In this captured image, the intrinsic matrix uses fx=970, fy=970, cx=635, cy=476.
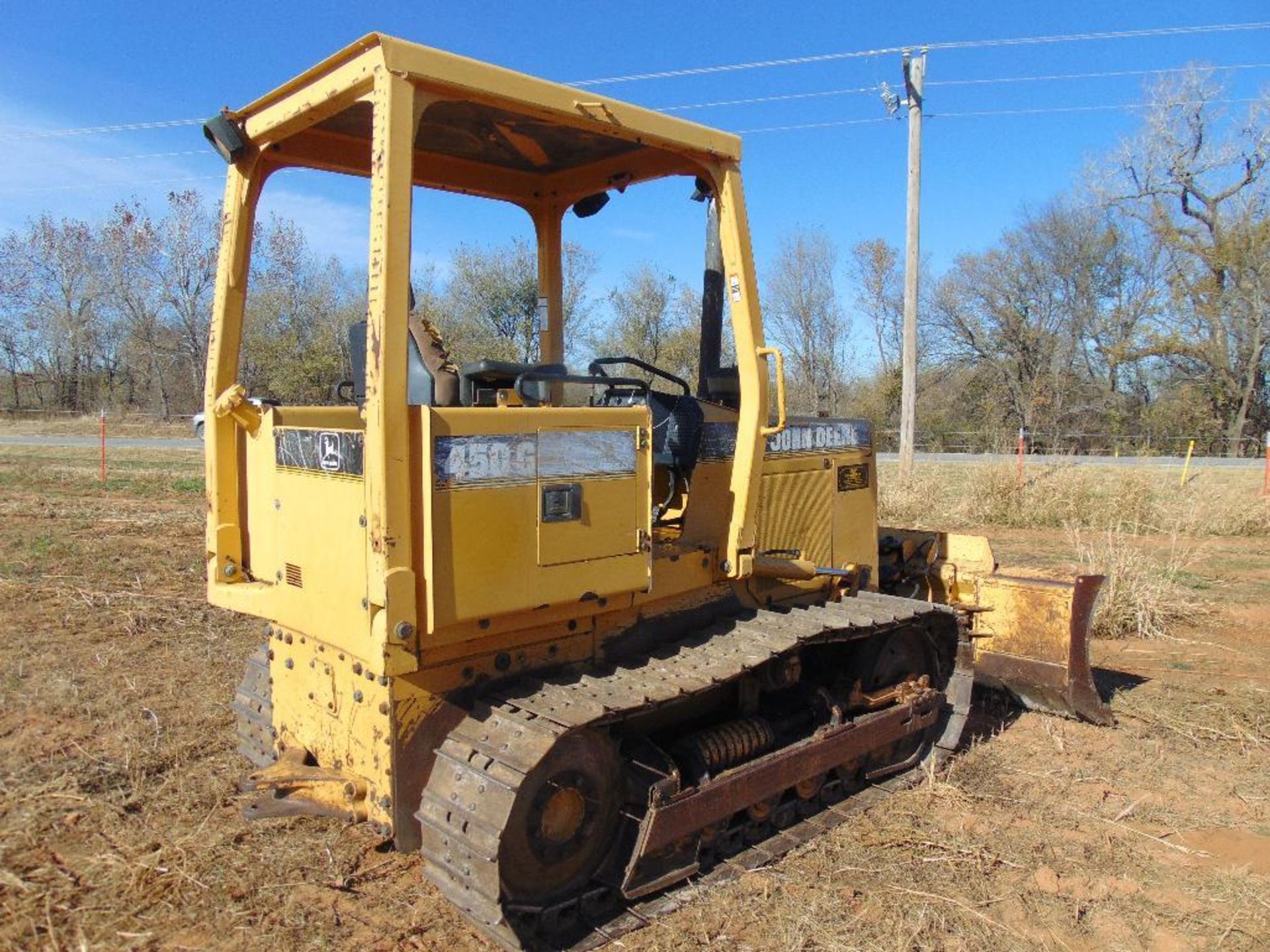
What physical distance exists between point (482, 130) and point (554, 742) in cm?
251

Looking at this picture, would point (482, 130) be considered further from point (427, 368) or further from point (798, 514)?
point (798, 514)

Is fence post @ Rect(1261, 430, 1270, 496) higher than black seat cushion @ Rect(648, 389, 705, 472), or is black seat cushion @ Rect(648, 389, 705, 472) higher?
black seat cushion @ Rect(648, 389, 705, 472)

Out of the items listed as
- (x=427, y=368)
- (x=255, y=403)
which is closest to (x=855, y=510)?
(x=427, y=368)

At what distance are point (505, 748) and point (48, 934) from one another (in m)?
1.61

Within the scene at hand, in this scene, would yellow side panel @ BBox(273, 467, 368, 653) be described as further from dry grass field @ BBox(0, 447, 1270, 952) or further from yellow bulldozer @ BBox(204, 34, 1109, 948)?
dry grass field @ BBox(0, 447, 1270, 952)

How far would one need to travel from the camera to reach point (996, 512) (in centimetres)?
1413

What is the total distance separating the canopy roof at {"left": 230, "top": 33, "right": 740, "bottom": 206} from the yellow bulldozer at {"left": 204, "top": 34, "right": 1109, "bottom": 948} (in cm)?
2

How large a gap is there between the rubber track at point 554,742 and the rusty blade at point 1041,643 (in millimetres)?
1923

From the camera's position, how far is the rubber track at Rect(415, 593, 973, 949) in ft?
10.2

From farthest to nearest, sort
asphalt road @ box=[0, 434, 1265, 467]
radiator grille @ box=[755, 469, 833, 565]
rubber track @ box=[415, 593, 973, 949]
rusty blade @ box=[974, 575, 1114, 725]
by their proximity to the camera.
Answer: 1. asphalt road @ box=[0, 434, 1265, 467]
2. rusty blade @ box=[974, 575, 1114, 725]
3. radiator grille @ box=[755, 469, 833, 565]
4. rubber track @ box=[415, 593, 973, 949]

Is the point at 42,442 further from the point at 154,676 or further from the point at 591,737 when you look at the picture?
the point at 591,737

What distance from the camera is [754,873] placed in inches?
153

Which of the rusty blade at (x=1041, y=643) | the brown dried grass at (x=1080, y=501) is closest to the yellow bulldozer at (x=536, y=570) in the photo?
the rusty blade at (x=1041, y=643)

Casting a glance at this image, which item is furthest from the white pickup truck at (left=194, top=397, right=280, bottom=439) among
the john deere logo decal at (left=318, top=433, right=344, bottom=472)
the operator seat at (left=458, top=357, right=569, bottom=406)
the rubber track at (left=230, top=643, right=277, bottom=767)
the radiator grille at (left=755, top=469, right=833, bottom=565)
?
the radiator grille at (left=755, top=469, right=833, bottom=565)
